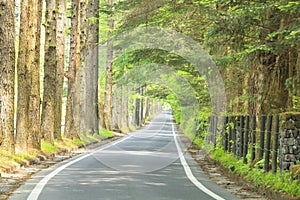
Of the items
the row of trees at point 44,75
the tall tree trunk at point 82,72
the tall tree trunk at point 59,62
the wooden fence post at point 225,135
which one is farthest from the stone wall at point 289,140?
the tall tree trunk at point 82,72

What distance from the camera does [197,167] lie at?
19156mm

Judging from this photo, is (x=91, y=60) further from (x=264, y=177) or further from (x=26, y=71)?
(x=264, y=177)

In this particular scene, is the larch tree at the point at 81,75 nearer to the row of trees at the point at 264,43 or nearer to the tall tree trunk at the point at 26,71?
the tall tree trunk at the point at 26,71

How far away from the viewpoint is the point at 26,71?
2002cm

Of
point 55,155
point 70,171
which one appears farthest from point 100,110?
point 70,171

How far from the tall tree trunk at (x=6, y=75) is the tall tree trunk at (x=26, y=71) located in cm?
190

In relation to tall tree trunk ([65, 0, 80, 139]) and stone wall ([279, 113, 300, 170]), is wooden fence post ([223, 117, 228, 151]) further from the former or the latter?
tall tree trunk ([65, 0, 80, 139])

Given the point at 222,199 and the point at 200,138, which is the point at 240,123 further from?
the point at 200,138

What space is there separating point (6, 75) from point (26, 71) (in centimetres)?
261

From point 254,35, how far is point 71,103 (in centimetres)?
1654

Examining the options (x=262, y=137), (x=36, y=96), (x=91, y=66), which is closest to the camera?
(x=262, y=137)

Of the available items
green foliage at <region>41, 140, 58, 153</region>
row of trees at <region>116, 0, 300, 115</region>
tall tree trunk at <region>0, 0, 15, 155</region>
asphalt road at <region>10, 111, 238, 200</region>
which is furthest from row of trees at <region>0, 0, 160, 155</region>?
row of trees at <region>116, 0, 300, 115</region>

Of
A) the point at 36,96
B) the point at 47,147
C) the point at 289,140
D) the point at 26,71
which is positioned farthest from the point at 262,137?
the point at 47,147

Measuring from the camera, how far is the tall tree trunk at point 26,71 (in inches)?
779
